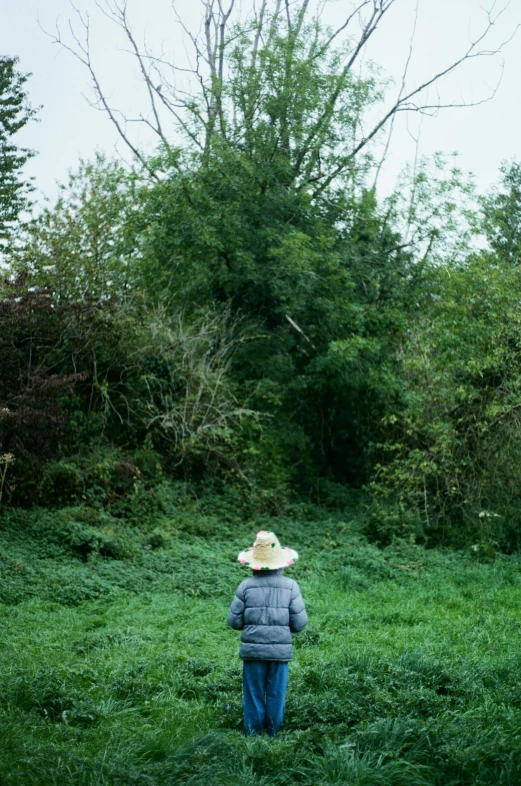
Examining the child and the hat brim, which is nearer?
the child

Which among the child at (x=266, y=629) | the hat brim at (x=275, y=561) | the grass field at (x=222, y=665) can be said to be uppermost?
the hat brim at (x=275, y=561)

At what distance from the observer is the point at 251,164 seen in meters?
19.0

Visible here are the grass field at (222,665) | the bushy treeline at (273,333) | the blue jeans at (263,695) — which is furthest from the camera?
the bushy treeline at (273,333)

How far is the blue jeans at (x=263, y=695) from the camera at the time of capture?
6.18 m

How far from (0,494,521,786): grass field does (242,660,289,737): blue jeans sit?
0.16 meters

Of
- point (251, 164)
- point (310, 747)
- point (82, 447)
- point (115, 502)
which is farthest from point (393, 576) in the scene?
point (251, 164)

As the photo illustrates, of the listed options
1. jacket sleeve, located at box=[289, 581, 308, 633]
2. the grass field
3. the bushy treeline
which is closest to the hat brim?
jacket sleeve, located at box=[289, 581, 308, 633]

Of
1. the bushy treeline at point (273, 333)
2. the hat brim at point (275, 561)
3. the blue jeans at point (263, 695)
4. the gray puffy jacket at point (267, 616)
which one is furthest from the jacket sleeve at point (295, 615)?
the bushy treeline at point (273, 333)

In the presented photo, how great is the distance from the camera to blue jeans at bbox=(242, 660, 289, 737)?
6180mm

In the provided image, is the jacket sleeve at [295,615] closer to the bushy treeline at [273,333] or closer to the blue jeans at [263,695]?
the blue jeans at [263,695]

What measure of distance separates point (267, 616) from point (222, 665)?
203cm

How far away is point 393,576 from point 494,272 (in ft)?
18.9

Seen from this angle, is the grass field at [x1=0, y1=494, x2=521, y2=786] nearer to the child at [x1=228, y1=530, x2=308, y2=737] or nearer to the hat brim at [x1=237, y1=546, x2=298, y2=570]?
the child at [x1=228, y1=530, x2=308, y2=737]

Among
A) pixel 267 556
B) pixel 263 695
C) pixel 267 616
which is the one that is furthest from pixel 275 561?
pixel 263 695
